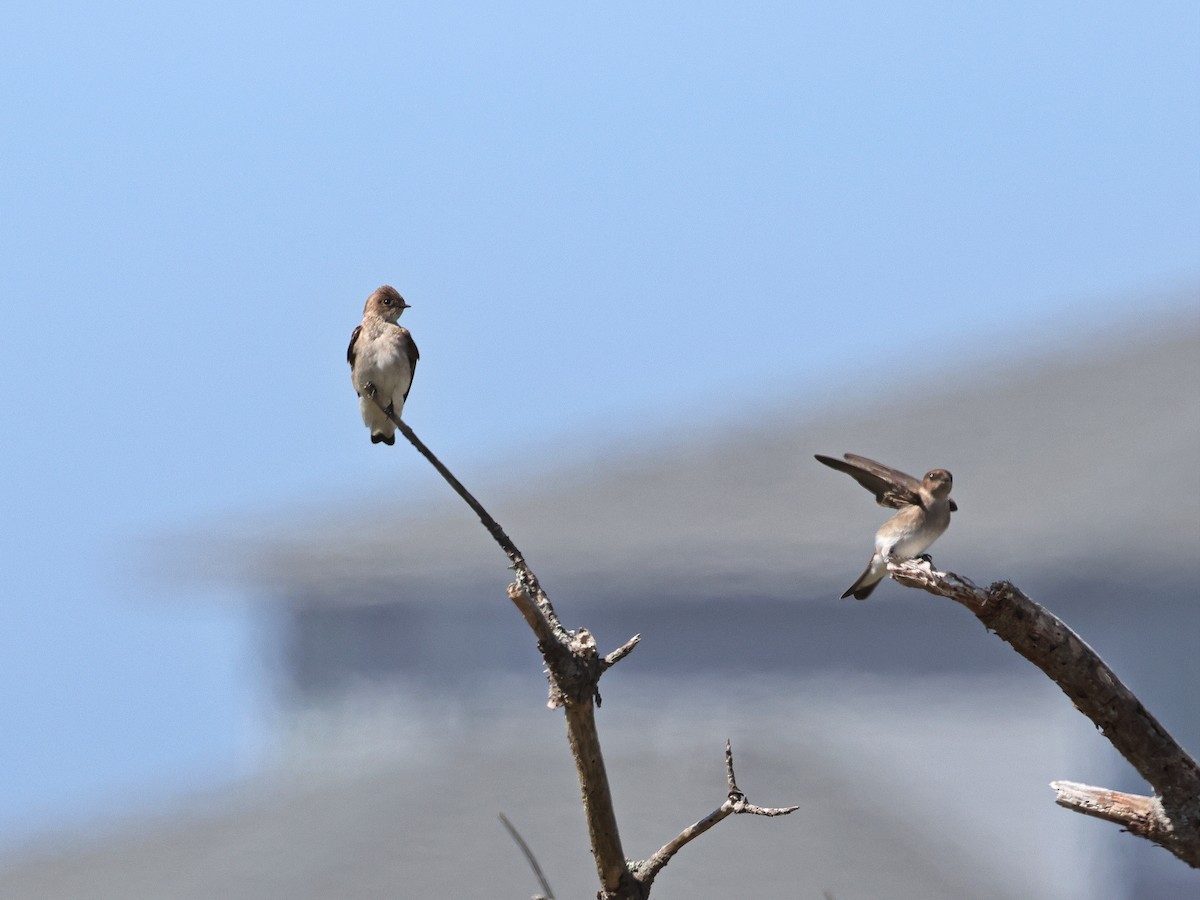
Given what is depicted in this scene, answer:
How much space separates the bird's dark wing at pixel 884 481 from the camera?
17.0 feet

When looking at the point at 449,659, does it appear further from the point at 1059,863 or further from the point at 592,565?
the point at 1059,863

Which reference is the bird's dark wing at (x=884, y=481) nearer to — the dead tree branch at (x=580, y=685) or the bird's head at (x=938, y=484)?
the bird's head at (x=938, y=484)

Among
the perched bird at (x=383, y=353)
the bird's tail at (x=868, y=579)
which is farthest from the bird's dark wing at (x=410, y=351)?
the bird's tail at (x=868, y=579)

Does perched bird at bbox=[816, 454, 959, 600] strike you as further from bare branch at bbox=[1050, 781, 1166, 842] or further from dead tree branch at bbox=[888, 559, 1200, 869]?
bare branch at bbox=[1050, 781, 1166, 842]

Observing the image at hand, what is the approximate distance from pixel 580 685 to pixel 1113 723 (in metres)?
1.41

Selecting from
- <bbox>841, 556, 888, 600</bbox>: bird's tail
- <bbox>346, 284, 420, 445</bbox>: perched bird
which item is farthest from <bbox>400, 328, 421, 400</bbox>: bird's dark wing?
<bbox>841, 556, 888, 600</bbox>: bird's tail

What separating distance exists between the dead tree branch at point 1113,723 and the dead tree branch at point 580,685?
81cm

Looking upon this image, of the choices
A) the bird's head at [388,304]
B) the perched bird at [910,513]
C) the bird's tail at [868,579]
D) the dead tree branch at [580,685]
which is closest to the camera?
the dead tree branch at [580,685]

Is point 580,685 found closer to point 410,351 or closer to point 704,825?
point 704,825

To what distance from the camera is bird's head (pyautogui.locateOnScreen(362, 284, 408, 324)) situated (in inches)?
268

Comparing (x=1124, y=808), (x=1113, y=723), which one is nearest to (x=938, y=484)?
(x=1113, y=723)

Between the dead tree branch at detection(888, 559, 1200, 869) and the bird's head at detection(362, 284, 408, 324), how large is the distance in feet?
10.1

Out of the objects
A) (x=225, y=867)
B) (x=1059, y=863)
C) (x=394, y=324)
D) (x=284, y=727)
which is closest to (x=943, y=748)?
(x=1059, y=863)

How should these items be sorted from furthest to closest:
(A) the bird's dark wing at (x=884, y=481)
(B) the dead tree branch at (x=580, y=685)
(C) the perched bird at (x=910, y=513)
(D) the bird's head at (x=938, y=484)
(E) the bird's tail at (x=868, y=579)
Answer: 1. (E) the bird's tail at (x=868, y=579)
2. (D) the bird's head at (x=938, y=484)
3. (C) the perched bird at (x=910, y=513)
4. (A) the bird's dark wing at (x=884, y=481)
5. (B) the dead tree branch at (x=580, y=685)
